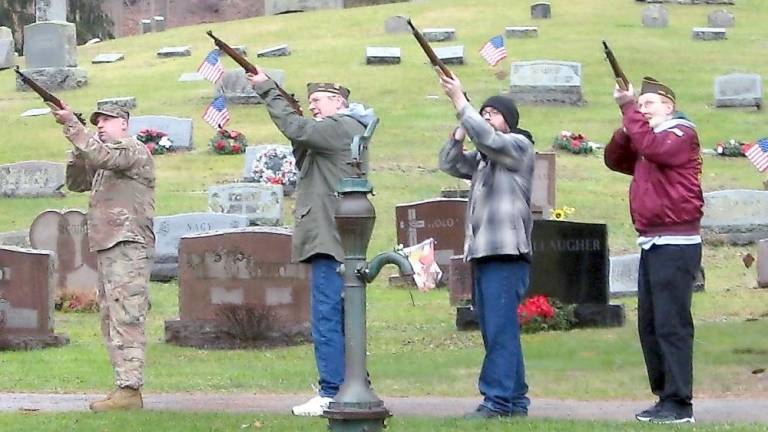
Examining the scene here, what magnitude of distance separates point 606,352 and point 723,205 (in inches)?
327

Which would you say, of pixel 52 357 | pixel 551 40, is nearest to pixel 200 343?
pixel 52 357

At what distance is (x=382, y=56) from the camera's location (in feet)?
113

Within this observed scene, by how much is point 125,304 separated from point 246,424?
1189 mm

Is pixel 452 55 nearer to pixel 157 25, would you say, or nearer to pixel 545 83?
pixel 545 83

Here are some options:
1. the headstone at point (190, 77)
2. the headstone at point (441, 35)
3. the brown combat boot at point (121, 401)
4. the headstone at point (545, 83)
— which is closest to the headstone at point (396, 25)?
the headstone at point (441, 35)

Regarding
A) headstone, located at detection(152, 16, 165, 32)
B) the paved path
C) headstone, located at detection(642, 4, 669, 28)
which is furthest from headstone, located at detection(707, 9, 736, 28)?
the paved path

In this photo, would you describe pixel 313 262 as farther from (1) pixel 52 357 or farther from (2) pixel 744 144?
(2) pixel 744 144

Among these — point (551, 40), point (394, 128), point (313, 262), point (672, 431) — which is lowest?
point (672, 431)

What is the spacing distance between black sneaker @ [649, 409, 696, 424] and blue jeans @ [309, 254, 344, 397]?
5.86ft

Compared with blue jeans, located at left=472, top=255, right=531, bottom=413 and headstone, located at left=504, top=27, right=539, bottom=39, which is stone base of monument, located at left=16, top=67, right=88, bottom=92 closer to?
headstone, located at left=504, top=27, right=539, bottom=39

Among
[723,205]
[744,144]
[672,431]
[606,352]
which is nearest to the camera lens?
[672,431]

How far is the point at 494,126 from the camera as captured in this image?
8664 mm

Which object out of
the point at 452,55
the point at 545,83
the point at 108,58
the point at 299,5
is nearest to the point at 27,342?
the point at 545,83

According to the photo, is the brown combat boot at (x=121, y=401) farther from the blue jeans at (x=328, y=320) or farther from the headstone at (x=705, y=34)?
the headstone at (x=705, y=34)
